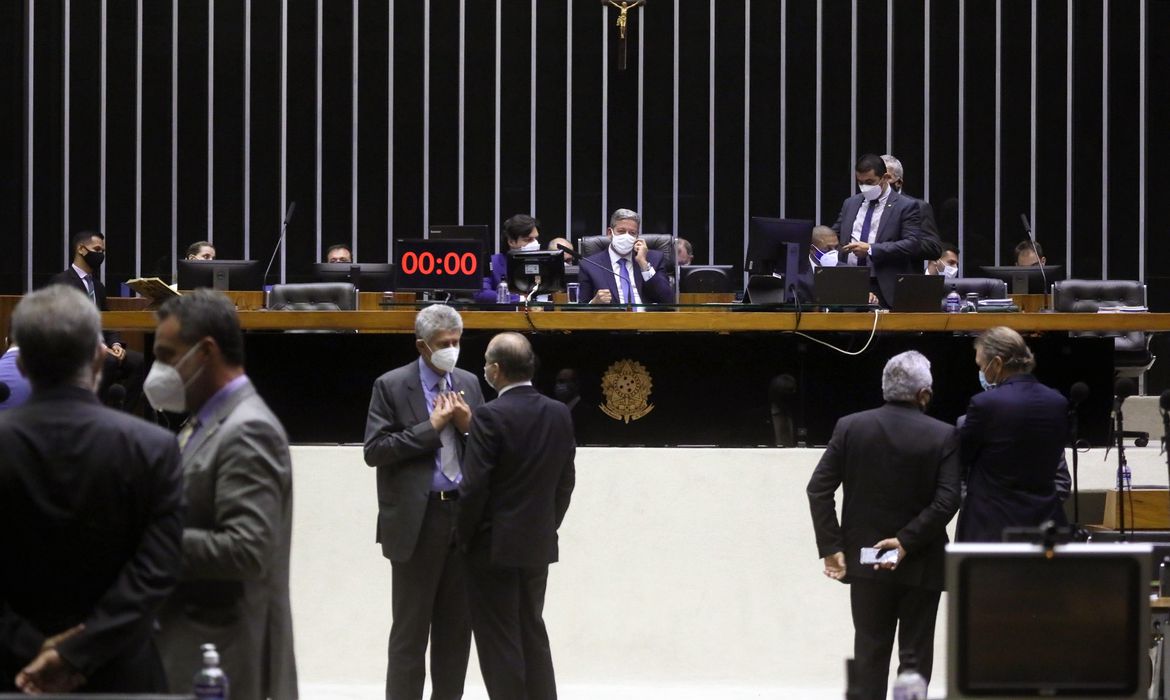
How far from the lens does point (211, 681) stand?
2646mm

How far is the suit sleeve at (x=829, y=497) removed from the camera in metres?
5.00

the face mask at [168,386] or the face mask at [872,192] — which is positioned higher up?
the face mask at [872,192]

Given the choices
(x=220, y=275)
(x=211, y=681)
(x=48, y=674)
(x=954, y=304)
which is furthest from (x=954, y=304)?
(x=48, y=674)

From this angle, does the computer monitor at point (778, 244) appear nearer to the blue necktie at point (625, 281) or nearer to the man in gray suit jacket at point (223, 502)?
the blue necktie at point (625, 281)

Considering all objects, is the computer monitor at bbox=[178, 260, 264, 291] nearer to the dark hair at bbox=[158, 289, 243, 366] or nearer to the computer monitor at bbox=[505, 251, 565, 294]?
the computer monitor at bbox=[505, 251, 565, 294]

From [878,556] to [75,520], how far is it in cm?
287

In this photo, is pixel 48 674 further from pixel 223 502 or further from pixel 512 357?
pixel 512 357

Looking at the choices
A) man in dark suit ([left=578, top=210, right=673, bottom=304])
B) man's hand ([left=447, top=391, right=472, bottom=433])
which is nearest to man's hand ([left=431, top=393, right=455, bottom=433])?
man's hand ([left=447, top=391, right=472, bottom=433])

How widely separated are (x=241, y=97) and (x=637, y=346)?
5.32 m

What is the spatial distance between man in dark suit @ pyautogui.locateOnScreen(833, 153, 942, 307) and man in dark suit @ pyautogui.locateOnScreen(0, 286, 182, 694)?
5.15 meters

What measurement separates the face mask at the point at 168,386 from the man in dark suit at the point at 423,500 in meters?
1.95

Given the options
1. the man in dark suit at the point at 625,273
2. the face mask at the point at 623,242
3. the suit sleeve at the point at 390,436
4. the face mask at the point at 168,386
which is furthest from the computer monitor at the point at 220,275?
the face mask at the point at 168,386

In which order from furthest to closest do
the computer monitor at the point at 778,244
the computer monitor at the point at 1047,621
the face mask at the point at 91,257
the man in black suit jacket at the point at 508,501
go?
the face mask at the point at 91,257 → the computer monitor at the point at 778,244 → the man in black suit jacket at the point at 508,501 → the computer monitor at the point at 1047,621

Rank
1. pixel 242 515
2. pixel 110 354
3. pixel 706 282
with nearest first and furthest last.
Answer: pixel 242 515 → pixel 110 354 → pixel 706 282
